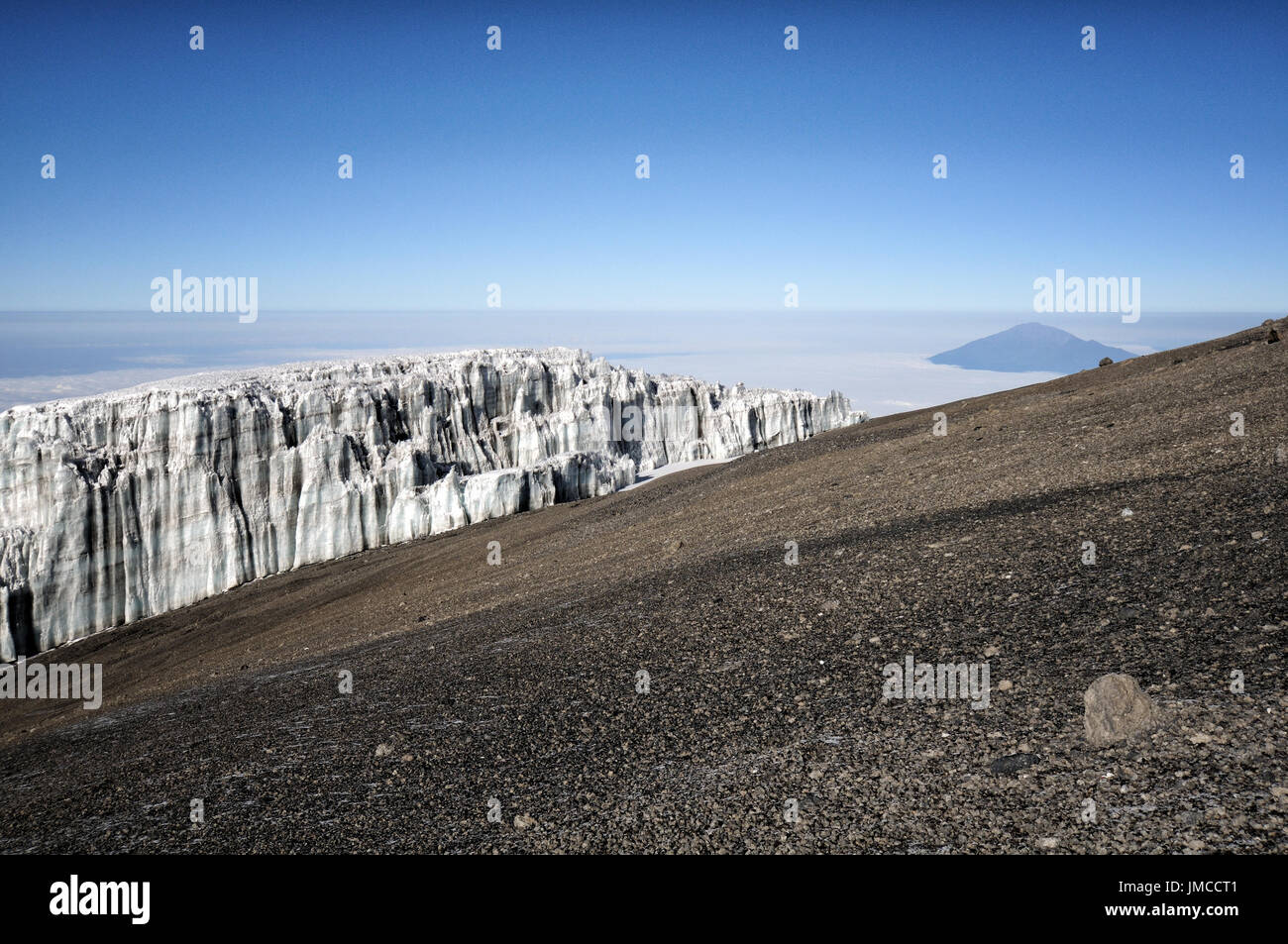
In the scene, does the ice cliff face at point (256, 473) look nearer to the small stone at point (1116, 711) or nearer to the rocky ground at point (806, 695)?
the rocky ground at point (806, 695)

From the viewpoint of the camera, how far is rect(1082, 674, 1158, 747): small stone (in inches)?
277

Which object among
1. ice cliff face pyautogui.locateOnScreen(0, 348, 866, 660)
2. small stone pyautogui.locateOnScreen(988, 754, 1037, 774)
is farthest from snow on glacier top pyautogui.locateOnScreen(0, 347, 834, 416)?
small stone pyautogui.locateOnScreen(988, 754, 1037, 774)

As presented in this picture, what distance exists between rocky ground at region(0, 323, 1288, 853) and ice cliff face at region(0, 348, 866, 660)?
14800 mm

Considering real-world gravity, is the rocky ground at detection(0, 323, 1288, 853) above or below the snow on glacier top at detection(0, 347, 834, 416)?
below

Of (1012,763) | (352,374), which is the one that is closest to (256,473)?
(352,374)

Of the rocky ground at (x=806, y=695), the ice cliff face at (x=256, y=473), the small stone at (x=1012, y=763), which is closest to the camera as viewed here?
the rocky ground at (x=806, y=695)

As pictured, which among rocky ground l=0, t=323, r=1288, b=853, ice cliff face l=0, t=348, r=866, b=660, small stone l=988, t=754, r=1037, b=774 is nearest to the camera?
rocky ground l=0, t=323, r=1288, b=853

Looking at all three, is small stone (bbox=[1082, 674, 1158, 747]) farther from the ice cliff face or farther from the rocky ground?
the ice cliff face

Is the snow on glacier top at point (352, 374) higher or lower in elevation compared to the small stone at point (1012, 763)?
higher

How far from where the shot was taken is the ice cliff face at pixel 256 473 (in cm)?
3123

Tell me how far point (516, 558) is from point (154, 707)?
9.74 metres

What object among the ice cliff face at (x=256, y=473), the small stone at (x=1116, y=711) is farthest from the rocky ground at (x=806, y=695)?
the ice cliff face at (x=256, y=473)

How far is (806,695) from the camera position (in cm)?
910

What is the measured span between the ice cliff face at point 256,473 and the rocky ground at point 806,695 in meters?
14.8
